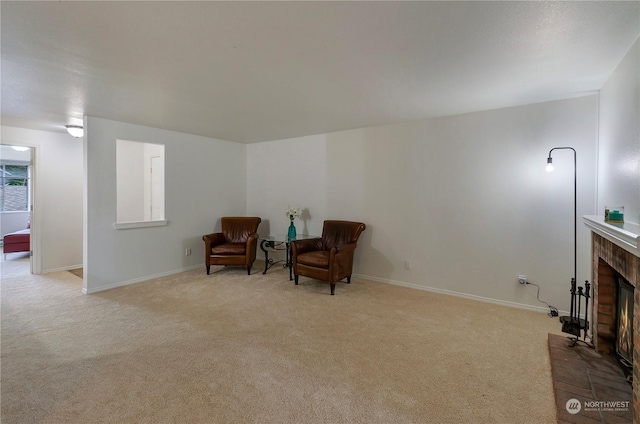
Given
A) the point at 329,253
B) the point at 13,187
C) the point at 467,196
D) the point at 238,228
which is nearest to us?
the point at 467,196

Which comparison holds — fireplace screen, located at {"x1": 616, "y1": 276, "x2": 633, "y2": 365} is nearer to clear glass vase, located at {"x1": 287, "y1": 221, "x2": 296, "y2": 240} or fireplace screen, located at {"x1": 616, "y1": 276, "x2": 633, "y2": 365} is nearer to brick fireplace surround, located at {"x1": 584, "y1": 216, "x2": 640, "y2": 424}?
brick fireplace surround, located at {"x1": 584, "y1": 216, "x2": 640, "y2": 424}

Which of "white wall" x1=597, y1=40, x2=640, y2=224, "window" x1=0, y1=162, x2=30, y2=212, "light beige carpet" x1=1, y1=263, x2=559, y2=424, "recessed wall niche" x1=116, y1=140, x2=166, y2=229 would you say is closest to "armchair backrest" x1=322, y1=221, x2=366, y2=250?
"light beige carpet" x1=1, y1=263, x2=559, y2=424

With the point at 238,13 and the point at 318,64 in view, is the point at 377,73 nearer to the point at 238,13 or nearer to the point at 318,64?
the point at 318,64

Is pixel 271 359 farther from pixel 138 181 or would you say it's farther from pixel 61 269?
pixel 138 181

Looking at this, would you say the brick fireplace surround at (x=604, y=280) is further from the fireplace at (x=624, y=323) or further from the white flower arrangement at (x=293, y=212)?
the white flower arrangement at (x=293, y=212)

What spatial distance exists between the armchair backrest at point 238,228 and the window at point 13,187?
705cm

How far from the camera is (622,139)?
234 centimetres

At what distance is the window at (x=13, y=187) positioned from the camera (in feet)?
25.5

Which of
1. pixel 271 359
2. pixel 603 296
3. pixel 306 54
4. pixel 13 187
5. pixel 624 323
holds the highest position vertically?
pixel 306 54

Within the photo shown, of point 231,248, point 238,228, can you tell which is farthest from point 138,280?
point 238,228

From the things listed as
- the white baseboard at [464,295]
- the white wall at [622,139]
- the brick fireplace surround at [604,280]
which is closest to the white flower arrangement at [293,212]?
the white baseboard at [464,295]

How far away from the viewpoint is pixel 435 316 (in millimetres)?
3240

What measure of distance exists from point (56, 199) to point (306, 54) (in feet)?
18.1

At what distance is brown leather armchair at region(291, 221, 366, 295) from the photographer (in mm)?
3996
